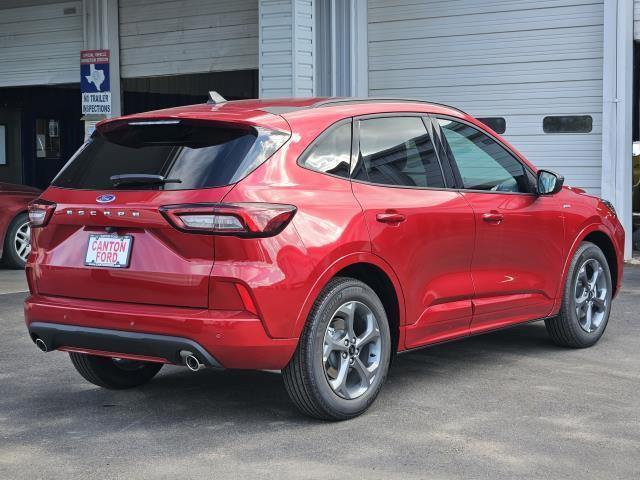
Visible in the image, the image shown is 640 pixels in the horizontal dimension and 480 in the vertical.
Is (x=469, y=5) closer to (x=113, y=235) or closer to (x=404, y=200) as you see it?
(x=404, y=200)

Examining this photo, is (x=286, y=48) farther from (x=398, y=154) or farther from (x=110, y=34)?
(x=398, y=154)

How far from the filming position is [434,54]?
13906mm

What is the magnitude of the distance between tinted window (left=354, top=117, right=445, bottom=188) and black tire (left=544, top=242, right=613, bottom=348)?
1529 millimetres

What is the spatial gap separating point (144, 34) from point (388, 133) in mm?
11356

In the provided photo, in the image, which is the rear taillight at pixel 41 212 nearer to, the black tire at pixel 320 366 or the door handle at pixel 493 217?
the black tire at pixel 320 366

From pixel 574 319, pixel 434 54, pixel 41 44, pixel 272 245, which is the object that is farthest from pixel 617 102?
pixel 41 44

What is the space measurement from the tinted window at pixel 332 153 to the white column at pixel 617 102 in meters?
7.70

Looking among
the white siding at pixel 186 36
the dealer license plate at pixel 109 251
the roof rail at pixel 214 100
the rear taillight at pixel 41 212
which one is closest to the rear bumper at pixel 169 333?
the dealer license plate at pixel 109 251

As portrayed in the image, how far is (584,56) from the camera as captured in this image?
506 inches

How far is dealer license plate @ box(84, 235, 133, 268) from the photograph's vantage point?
Answer: 518 cm

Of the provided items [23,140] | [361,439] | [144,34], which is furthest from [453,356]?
Result: [23,140]

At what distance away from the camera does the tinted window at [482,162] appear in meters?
6.43

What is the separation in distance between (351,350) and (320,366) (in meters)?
0.28

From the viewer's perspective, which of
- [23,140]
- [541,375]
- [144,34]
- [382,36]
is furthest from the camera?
[23,140]
